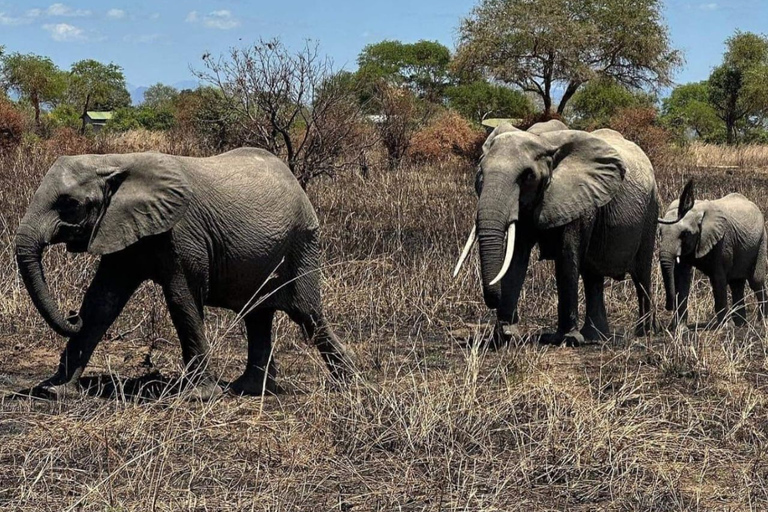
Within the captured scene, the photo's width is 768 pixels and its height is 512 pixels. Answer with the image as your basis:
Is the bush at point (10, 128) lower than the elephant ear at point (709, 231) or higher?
higher

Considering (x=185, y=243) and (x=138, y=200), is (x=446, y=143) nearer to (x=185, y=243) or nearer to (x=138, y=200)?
(x=185, y=243)

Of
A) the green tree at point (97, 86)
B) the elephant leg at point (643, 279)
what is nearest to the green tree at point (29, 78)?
the green tree at point (97, 86)

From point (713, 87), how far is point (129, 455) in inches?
1702

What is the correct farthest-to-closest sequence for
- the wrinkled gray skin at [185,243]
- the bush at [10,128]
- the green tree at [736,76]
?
1. the green tree at [736,76]
2. the bush at [10,128]
3. the wrinkled gray skin at [185,243]

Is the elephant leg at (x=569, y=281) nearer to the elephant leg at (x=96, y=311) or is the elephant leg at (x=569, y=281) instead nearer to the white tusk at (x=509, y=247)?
the white tusk at (x=509, y=247)

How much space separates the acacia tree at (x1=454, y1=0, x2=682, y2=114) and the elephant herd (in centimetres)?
2113

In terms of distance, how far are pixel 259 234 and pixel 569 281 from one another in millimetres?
2668

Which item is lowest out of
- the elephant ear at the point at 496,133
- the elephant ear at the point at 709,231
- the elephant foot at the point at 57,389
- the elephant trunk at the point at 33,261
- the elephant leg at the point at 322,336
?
the elephant foot at the point at 57,389

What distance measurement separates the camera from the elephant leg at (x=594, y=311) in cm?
802

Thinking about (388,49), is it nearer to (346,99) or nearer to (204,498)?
(346,99)

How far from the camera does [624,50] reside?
3045 centimetres

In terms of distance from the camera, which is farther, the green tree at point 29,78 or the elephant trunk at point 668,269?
the green tree at point 29,78

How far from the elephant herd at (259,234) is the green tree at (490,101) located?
1088 inches

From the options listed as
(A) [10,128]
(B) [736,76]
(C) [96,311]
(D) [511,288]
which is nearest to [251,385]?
(C) [96,311]
